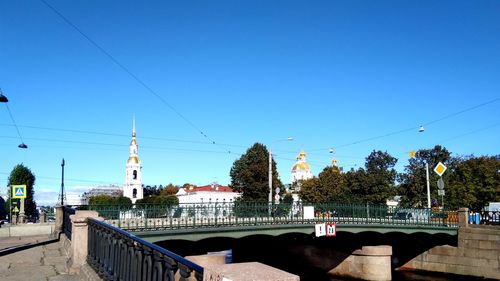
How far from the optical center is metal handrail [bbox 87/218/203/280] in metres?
4.57

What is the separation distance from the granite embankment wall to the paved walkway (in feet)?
84.5

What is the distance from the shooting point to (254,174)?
242 ft

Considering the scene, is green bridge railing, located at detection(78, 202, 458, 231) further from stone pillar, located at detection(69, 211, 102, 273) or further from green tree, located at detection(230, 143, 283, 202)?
green tree, located at detection(230, 143, 283, 202)

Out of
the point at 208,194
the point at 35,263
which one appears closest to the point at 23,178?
the point at 208,194

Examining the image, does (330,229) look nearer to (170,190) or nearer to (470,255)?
(470,255)

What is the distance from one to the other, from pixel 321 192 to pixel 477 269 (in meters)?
42.9

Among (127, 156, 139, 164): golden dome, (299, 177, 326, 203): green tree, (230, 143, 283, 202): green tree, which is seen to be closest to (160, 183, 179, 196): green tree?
(127, 156, 139, 164): golden dome

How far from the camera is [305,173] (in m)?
140

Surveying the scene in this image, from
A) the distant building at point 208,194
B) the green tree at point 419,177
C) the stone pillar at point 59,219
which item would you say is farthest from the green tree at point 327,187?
the distant building at point 208,194

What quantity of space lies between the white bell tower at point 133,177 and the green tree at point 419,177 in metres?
79.8

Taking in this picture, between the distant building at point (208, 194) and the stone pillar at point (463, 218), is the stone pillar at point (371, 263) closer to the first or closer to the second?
the stone pillar at point (463, 218)

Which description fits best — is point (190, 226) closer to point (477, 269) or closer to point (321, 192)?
point (477, 269)

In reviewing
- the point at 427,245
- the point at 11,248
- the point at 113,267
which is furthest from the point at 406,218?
the point at 113,267

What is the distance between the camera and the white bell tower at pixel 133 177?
130625 mm
